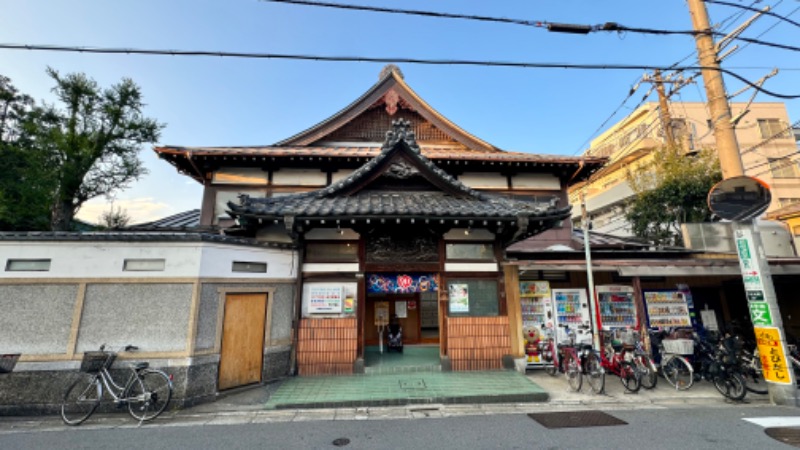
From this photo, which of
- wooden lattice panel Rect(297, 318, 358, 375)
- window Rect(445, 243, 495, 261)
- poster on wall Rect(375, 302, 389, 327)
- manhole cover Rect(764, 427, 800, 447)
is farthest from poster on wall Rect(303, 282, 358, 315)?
manhole cover Rect(764, 427, 800, 447)

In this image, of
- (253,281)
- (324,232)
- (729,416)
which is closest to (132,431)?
(253,281)

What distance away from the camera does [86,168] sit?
16.9 meters

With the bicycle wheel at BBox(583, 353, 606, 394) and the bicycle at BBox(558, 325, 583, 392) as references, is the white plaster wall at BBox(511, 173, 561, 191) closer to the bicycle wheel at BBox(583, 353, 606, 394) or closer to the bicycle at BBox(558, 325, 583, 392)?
the bicycle at BBox(558, 325, 583, 392)

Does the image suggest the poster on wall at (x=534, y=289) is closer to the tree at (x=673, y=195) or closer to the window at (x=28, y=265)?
the tree at (x=673, y=195)

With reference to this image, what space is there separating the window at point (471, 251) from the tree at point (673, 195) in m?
10.2

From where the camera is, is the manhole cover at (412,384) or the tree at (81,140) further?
the tree at (81,140)

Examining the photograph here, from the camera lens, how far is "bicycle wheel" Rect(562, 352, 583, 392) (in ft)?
22.0

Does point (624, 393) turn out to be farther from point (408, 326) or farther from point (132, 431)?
point (132, 431)

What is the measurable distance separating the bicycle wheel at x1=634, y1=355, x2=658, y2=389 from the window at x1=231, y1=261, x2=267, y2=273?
8.86 meters

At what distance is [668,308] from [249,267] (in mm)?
11751

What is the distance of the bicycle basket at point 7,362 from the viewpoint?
5439 mm

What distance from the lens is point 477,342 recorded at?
7.93 meters

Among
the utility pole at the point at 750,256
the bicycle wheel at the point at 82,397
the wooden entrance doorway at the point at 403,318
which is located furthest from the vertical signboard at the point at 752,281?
the bicycle wheel at the point at 82,397

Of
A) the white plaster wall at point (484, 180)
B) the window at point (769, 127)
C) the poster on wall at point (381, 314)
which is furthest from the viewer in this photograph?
the window at point (769, 127)
